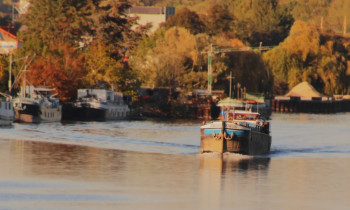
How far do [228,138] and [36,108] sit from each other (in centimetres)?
4521

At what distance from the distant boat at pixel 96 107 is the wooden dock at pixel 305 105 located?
2267 inches

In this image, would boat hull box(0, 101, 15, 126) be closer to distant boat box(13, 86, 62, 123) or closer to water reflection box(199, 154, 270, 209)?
distant boat box(13, 86, 62, 123)

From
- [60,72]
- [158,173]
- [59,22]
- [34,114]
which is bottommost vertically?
[158,173]

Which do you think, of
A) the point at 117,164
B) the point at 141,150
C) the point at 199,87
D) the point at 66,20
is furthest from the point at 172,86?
the point at 117,164

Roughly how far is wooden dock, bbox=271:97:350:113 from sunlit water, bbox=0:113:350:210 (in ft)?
280

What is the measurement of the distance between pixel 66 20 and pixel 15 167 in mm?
102147

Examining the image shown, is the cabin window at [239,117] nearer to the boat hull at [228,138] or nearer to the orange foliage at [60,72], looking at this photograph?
the boat hull at [228,138]

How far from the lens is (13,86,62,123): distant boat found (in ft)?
327

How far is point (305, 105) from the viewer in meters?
173

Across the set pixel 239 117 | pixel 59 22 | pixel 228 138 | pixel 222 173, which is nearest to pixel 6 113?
pixel 239 117

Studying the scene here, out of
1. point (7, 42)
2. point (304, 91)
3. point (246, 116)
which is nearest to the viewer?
point (246, 116)

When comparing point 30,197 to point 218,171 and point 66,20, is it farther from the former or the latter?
point 66,20

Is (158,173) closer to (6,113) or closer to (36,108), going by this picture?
(6,113)

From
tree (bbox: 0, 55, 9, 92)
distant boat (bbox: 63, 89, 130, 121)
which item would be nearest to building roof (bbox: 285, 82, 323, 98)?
distant boat (bbox: 63, 89, 130, 121)
